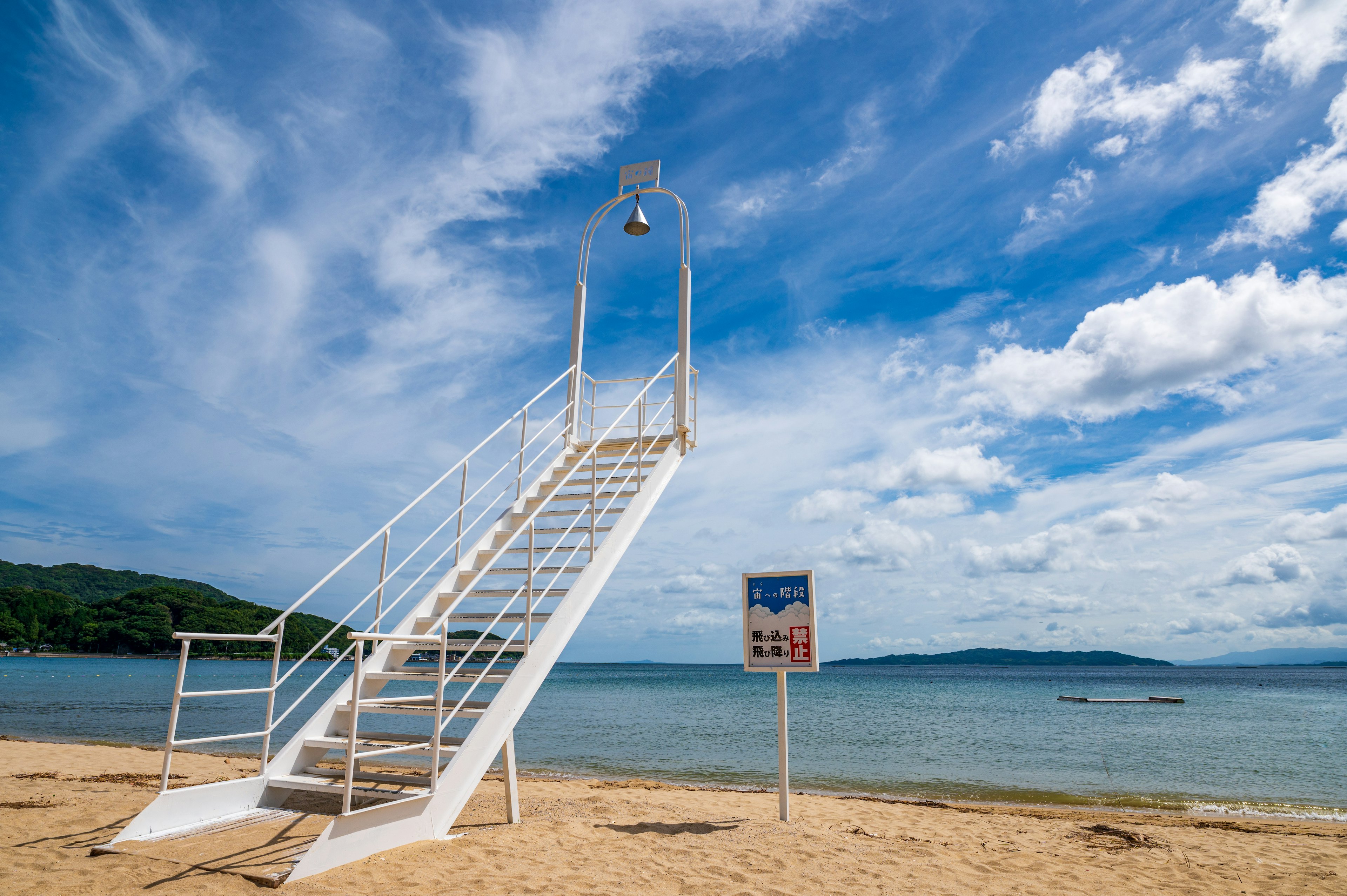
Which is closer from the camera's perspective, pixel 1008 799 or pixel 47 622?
pixel 1008 799

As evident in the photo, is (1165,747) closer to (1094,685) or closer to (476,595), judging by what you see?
(476,595)

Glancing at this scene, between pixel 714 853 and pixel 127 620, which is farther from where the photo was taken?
pixel 127 620

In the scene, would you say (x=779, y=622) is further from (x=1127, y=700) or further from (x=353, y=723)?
(x=1127, y=700)

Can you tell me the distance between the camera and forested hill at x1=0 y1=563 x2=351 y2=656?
73.9 m

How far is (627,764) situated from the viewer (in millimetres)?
15469

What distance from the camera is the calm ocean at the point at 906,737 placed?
13.7 metres

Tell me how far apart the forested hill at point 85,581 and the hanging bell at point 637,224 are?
102m

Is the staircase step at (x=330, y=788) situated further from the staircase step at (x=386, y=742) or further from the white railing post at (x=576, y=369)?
the white railing post at (x=576, y=369)

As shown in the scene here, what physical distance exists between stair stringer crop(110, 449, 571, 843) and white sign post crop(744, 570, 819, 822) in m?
2.36

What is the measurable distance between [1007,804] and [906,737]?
10583 millimetres

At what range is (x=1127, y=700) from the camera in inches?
1591

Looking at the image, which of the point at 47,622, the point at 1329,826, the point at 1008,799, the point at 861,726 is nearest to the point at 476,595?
the point at 1008,799

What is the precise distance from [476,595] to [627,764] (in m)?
10.5

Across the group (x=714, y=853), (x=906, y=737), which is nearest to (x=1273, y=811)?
(x=906, y=737)
